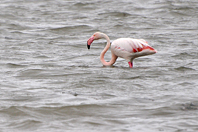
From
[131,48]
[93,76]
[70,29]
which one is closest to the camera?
[93,76]

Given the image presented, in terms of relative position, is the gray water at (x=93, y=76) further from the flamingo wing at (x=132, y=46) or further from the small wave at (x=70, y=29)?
the flamingo wing at (x=132, y=46)

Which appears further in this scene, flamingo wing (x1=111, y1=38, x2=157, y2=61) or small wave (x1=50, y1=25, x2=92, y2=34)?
small wave (x1=50, y1=25, x2=92, y2=34)

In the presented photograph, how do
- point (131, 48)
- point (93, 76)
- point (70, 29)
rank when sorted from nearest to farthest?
point (93, 76) < point (131, 48) < point (70, 29)

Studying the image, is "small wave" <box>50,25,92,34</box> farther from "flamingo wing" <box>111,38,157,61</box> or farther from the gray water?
"flamingo wing" <box>111,38,157,61</box>

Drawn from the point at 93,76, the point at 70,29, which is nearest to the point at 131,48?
the point at 93,76

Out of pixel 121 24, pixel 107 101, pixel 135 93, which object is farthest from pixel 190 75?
pixel 121 24

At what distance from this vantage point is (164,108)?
603cm

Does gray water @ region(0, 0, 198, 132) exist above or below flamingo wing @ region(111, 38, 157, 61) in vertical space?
below

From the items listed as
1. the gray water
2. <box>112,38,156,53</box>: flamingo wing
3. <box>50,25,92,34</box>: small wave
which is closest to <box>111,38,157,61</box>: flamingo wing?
<box>112,38,156,53</box>: flamingo wing

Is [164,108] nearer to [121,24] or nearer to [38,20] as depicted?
[121,24]

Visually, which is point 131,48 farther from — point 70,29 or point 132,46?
point 70,29

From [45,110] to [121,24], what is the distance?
29.7 ft

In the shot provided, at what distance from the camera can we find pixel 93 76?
8.05 m

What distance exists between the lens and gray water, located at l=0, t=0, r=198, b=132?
5691 millimetres
